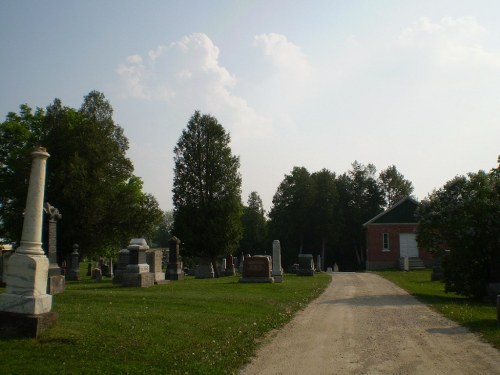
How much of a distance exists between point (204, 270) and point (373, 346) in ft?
87.6

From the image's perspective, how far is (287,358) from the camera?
27.3ft

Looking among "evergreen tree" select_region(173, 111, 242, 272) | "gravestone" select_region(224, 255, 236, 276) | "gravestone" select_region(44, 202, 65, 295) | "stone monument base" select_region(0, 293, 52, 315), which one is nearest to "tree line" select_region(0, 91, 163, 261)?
"evergreen tree" select_region(173, 111, 242, 272)

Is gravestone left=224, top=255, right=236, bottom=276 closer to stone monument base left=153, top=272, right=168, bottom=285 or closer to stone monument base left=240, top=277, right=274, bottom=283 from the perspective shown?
stone monument base left=240, top=277, right=274, bottom=283

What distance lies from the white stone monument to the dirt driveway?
3737 millimetres

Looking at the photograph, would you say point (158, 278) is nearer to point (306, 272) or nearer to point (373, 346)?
point (306, 272)

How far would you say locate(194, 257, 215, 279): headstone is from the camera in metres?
34.6

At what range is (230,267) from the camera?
3812 cm

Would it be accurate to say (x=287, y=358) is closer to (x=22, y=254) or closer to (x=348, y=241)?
(x=22, y=254)

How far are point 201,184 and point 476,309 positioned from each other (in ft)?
82.7

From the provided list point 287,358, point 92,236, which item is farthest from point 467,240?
point 92,236

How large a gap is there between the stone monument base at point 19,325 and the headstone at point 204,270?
2639cm

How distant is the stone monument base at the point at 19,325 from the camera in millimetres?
7871

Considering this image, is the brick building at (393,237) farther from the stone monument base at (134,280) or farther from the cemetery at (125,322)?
the stone monument base at (134,280)

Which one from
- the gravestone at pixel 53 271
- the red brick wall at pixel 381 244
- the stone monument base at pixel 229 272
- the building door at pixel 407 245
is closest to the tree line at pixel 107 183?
the stone monument base at pixel 229 272
